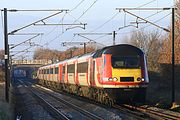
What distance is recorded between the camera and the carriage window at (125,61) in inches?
945

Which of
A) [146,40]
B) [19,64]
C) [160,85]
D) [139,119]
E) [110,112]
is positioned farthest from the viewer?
[19,64]

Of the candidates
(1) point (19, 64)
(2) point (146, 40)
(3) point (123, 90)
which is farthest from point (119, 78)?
(1) point (19, 64)

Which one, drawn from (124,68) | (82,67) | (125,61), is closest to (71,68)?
(82,67)

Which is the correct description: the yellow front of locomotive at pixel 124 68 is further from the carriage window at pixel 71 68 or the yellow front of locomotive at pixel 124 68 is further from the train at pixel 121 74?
the carriage window at pixel 71 68

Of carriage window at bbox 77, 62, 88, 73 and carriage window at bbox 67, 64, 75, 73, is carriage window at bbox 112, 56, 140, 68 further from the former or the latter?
carriage window at bbox 67, 64, 75, 73

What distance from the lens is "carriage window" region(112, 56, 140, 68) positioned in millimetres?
24000

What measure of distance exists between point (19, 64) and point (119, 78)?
312ft

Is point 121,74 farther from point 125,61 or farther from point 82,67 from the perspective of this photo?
point 82,67

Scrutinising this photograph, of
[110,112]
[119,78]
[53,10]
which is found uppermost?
[53,10]

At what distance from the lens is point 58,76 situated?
48031 millimetres

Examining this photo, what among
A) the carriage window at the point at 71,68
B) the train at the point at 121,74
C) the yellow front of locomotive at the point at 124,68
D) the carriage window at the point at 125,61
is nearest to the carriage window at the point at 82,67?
the carriage window at the point at 71,68

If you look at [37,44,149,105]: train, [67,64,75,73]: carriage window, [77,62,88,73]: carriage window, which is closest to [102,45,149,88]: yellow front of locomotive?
[37,44,149,105]: train

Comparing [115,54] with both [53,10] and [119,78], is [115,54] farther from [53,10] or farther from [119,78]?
[53,10]

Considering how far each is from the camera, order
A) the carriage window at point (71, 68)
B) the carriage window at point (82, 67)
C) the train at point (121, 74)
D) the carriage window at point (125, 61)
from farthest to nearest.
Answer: the carriage window at point (71, 68) < the carriage window at point (82, 67) < the carriage window at point (125, 61) < the train at point (121, 74)
